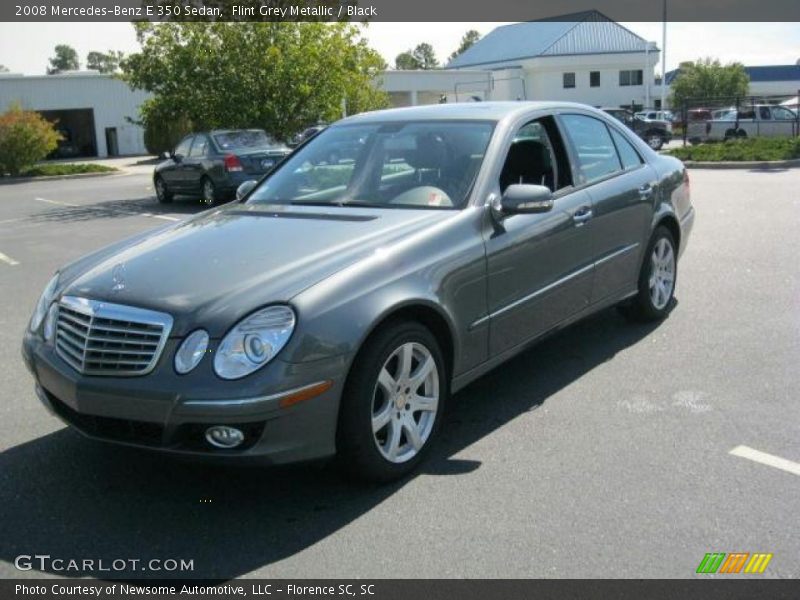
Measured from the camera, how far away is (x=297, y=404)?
131 inches

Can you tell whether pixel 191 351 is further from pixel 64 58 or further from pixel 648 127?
pixel 64 58

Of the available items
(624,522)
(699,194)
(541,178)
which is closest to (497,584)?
(624,522)

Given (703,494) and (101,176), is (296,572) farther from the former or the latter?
(101,176)

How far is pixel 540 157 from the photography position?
5168 mm

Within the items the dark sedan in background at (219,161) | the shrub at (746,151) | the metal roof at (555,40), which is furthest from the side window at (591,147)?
the metal roof at (555,40)

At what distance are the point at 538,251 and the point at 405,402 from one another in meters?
1.32

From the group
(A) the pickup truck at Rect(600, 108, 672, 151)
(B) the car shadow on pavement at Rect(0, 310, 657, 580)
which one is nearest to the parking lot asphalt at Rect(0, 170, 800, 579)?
(B) the car shadow on pavement at Rect(0, 310, 657, 580)

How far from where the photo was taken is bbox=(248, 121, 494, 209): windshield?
4562 mm

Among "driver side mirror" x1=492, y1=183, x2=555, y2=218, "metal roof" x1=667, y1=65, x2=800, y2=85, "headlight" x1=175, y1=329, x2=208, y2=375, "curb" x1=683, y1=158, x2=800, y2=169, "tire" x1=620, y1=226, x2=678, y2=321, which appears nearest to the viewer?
"headlight" x1=175, y1=329, x2=208, y2=375

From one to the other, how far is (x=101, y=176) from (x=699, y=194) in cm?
2467

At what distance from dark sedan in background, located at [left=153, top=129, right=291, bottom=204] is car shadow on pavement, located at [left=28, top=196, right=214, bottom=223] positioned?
0.42m

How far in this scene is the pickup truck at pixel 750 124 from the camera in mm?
30781

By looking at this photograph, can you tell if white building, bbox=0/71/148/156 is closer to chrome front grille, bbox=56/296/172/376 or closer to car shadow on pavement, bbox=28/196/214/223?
car shadow on pavement, bbox=28/196/214/223

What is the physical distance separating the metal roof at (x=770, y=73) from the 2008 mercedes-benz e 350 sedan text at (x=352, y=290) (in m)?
84.8
